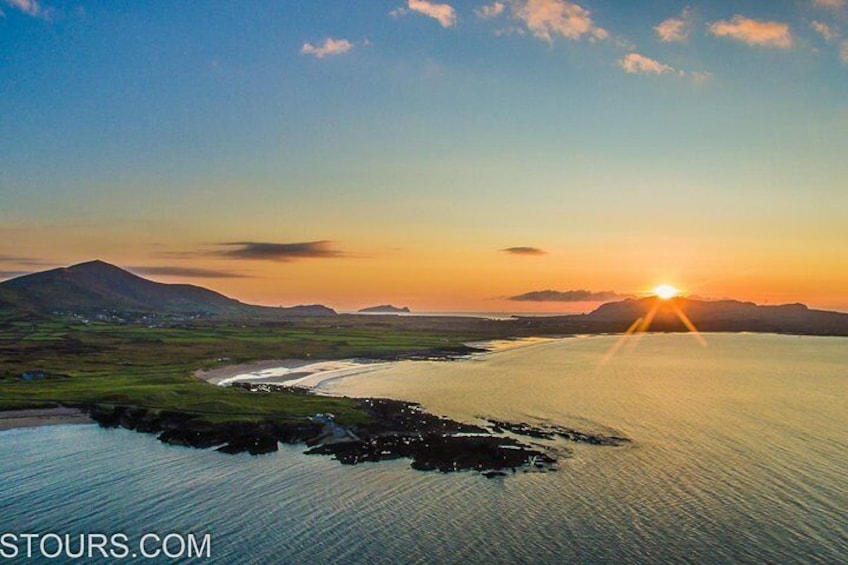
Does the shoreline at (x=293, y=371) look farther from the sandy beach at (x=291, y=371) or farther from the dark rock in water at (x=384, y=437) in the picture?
the dark rock in water at (x=384, y=437)

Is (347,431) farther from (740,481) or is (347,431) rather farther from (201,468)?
(740,481)

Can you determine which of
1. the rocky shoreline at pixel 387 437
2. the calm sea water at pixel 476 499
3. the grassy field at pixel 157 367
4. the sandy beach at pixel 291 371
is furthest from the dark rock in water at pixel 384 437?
the sandy beach at pixel 291 371

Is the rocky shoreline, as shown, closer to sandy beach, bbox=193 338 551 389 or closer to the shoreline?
the shoreline

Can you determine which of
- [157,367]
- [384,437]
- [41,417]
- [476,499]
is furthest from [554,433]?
[157,367]

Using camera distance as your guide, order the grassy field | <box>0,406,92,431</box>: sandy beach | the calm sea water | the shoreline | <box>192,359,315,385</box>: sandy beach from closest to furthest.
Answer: the calm sea water → <box>0,406,92,431</box>: sandy beach → the grassy field → the shoreline → <box>192,359,315,385</box>: sandy beach

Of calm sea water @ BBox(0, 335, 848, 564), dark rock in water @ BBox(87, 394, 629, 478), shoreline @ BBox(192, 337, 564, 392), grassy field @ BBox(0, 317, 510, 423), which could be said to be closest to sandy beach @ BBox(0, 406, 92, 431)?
dark rock in water @ BBox(87, 394, 629, 478)

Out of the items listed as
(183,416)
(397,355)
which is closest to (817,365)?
(397,355)

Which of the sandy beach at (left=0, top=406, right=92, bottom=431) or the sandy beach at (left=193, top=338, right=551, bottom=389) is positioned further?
the sandy beach at (left=193, top=338, right=551, bottom=389)
